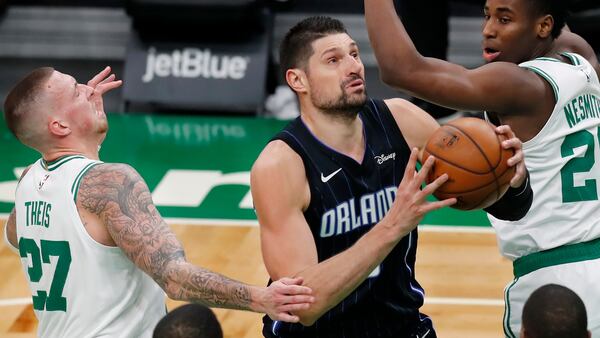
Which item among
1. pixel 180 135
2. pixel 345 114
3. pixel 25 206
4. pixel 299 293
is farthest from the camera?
pixel 180 135

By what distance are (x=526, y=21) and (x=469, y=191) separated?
3.37 ft

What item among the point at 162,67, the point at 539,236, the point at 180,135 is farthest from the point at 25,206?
the point at 162,67

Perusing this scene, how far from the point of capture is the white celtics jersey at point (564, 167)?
473 centimetres

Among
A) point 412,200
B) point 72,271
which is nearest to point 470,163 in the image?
point 412,200

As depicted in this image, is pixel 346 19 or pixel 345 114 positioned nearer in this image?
pixel 345 114

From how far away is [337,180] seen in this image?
189 inches

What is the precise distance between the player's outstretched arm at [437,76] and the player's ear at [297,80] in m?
0.46

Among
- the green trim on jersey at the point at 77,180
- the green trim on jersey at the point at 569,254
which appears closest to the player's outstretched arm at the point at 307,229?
the green trim on jersey at the point at 77,180

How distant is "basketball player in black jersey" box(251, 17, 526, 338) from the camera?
15.1 ft

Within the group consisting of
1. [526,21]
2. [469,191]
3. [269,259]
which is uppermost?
[526,21]

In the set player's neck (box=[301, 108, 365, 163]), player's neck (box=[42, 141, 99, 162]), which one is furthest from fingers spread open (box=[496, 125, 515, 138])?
player's neck (box=[42, 141, 99, 162])

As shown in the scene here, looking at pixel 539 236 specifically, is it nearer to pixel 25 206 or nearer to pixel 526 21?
pixel 526 21

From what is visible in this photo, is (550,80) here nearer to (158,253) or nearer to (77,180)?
(158,253)

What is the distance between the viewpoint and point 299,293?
4.07m
